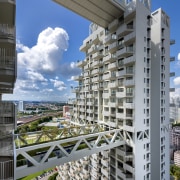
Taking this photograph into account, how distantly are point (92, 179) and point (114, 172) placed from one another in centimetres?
→ 777

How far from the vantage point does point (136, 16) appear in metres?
20.8

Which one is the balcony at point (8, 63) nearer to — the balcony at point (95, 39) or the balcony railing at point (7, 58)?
the balcony railing at point (7, 58)

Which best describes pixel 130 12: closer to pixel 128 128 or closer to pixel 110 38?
pixel 110 38

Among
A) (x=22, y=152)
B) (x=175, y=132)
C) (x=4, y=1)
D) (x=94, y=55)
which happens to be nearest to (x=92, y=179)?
(x=22, y=152)

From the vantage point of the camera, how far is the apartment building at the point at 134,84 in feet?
68.4

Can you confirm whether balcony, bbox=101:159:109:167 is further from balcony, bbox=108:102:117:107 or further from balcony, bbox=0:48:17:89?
balcony, bbox=0:48:17:89

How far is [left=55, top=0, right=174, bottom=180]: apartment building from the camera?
2084 cm

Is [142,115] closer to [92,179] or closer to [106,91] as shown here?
[106,91]

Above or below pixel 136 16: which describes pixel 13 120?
below

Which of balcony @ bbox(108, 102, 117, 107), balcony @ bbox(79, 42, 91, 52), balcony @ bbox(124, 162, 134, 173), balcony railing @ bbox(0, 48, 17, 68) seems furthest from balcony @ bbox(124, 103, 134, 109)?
balcony @ bbox(79, 42, 91, 52)

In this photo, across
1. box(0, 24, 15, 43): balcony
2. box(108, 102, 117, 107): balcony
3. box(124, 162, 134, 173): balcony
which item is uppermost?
box(0, 24, 15, 43): balcony

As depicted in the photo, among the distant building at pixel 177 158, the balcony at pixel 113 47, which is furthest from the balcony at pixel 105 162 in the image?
the distant building at pixel 177 158

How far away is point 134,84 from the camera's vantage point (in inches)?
808

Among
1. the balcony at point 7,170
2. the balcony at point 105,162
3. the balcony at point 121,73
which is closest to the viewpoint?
the balcony at point 7,170
